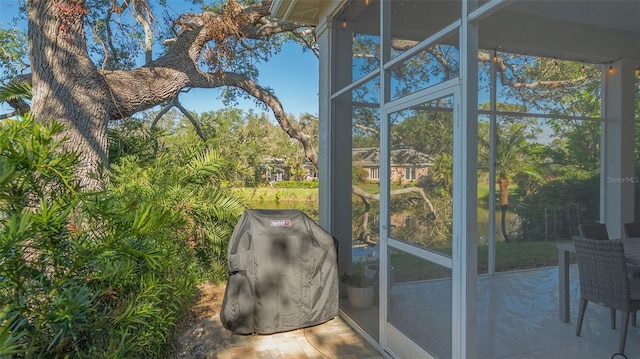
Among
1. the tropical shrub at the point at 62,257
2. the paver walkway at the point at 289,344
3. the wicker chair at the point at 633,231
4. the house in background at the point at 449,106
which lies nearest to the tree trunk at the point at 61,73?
the paver walkway at the point at 289,344

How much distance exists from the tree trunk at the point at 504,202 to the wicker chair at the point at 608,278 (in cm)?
255

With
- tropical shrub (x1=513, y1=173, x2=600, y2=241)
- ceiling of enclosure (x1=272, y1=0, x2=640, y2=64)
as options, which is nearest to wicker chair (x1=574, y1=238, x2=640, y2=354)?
ceiling of enclosure (x1=272, y1=0, x2=640, y2=64)

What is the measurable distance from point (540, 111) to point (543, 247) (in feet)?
7.11

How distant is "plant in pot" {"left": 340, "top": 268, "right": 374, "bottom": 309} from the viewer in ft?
13.3

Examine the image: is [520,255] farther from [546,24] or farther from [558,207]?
[546,24]

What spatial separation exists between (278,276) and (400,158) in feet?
5.40

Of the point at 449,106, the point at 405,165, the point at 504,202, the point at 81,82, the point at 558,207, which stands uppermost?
the point at 81,82

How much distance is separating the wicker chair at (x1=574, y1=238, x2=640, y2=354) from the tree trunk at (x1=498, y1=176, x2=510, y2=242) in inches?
100

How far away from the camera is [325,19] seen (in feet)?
15.3

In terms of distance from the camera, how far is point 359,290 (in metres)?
4.11

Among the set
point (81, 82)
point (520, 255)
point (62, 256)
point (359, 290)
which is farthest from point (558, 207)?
point (81, 82)

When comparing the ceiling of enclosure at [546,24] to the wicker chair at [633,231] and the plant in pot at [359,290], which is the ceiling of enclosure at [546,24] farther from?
the wicker chair at [633,231]

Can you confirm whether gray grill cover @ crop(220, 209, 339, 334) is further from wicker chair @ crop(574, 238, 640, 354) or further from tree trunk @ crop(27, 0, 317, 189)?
wicker chair @ crop(574, 238, 640, 354)

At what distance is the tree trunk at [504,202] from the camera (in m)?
5.76
